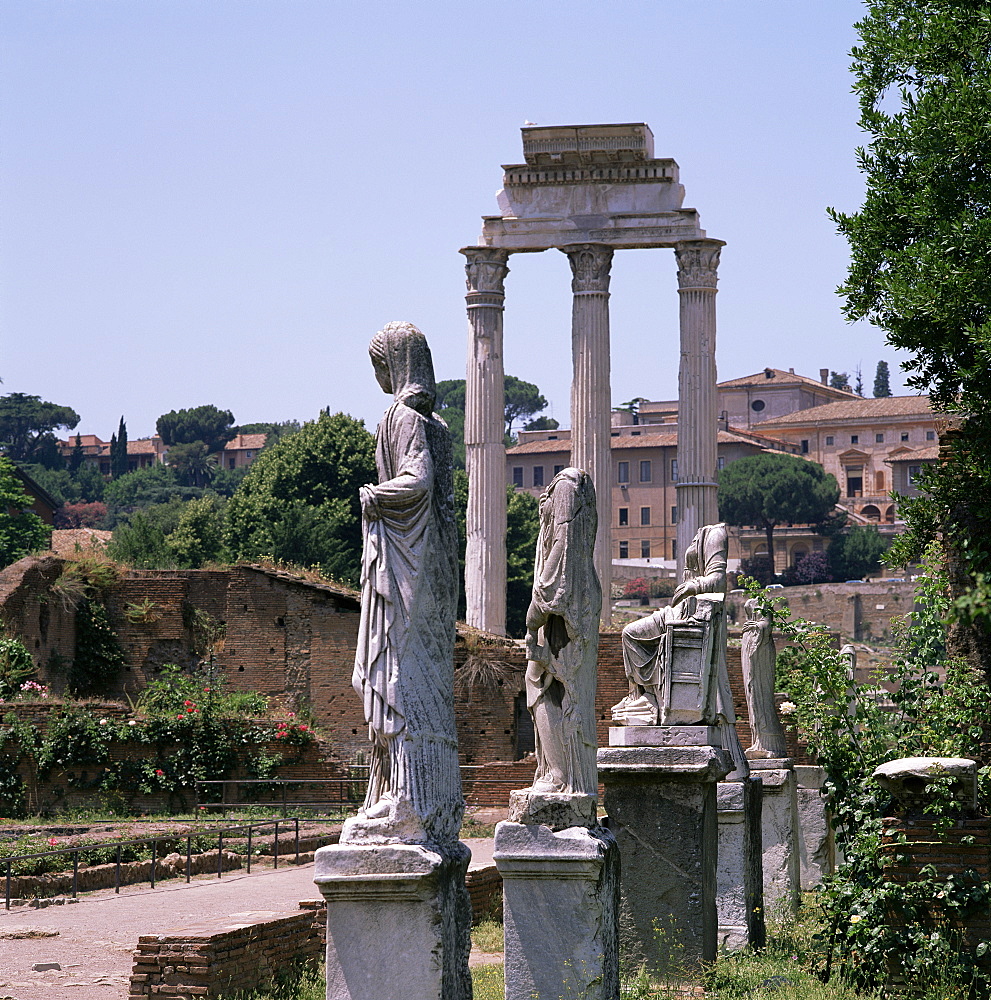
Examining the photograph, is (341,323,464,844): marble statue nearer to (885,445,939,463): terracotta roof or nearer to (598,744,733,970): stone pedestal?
(598,744,733,970): stone pedestal

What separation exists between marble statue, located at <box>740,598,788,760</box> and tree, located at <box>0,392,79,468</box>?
107624 mm

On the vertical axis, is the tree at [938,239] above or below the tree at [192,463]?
below

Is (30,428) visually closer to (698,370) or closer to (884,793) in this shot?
(698,370)

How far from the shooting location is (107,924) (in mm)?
13102

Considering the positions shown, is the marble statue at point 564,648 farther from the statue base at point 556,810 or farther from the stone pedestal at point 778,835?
the stone pedestal at point 778,835

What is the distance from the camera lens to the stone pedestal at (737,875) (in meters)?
10.2

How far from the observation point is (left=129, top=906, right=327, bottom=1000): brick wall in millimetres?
8992

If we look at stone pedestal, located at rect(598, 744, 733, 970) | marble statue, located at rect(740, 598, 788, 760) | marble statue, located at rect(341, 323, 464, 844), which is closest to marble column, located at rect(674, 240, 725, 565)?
marble statue, located at rect(740, 598, 788, 760)

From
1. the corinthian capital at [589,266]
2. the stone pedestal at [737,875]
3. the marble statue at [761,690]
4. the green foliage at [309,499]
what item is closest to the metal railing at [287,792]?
the corinthian capital at [589,266]

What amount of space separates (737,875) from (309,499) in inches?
1673

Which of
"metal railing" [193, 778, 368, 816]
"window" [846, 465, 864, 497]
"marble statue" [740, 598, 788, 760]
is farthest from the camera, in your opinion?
"window" [846, 465, 864, 497]

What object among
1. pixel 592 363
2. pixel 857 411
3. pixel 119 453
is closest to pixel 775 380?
pixel 857 411

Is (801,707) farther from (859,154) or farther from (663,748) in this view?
(859,154)

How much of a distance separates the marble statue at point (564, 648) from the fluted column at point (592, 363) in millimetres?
22200
